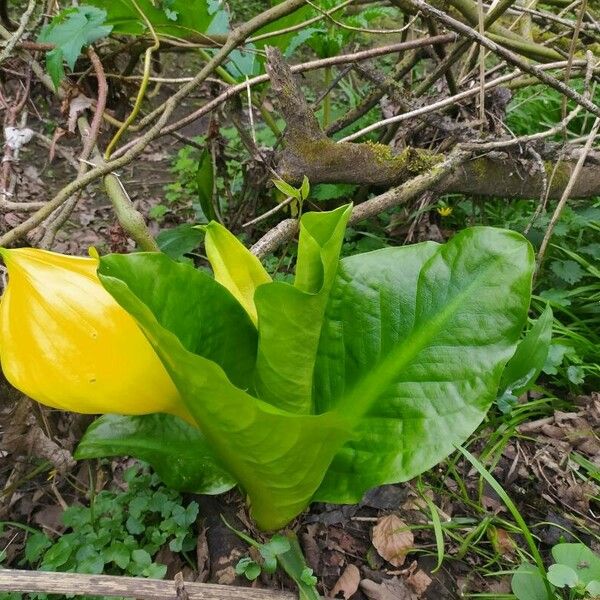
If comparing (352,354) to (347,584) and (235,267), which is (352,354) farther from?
(347,584)

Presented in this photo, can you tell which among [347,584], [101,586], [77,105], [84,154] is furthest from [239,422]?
[77,105]

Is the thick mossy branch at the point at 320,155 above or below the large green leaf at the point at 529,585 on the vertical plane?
above

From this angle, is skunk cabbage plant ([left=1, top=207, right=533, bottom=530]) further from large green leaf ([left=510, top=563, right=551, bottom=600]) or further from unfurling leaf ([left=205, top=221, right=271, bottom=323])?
large green leaf ([left=510, top=563, right=551, bottom=600])

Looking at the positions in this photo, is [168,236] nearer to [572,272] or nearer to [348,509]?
[348,509]

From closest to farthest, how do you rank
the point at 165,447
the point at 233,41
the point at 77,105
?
1. the point at 165,447
2. the point at 233,41
3. the point at 77,105

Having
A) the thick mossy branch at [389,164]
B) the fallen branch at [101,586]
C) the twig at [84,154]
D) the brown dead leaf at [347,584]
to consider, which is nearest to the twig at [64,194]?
the twig at [84,154]

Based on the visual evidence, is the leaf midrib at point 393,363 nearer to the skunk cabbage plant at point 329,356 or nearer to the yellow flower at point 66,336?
the skunk cabbage plant at point 329,356

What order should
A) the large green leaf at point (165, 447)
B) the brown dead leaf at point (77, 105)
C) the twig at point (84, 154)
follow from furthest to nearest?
the brown dead leaf at point (77, 105) → the twig at point (84, 154) → the large green leaf at point (165, 447)

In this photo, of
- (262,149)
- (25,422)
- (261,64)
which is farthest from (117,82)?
(25,422)
